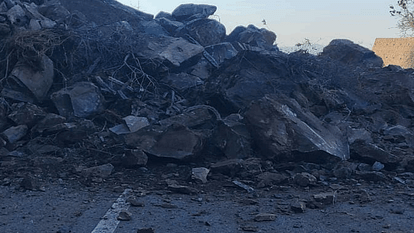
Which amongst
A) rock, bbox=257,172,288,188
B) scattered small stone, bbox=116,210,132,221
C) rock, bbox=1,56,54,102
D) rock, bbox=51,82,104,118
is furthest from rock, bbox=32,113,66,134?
rock, bbox=257,172,288,188

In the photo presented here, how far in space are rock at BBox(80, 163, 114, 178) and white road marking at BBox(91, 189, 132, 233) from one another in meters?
0.60

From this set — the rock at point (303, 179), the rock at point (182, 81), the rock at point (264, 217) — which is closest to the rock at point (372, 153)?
the rock at point (303, 179)

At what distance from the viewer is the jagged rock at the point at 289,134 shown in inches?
198

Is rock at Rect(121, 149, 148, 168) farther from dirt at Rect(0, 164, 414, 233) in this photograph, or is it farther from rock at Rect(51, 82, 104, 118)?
rock at Rect(51, 82, 104, 118)

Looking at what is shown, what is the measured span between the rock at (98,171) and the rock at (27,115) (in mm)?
1672

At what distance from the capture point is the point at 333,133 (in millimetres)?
5523

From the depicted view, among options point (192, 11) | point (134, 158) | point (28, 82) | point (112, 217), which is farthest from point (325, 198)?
point (192, 11)

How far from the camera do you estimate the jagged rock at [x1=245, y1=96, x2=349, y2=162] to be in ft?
16.5

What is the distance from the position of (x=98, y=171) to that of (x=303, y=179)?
208cm

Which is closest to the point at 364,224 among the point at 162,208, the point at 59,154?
the point at 162,208

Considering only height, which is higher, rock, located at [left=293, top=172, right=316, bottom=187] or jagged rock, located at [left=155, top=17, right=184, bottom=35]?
jagged rock, located at [left=155, top=17, right=184, bottom=35]

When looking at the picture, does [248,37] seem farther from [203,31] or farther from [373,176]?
[373,176]

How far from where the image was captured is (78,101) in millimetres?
6477

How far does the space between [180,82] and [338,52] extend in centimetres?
586
